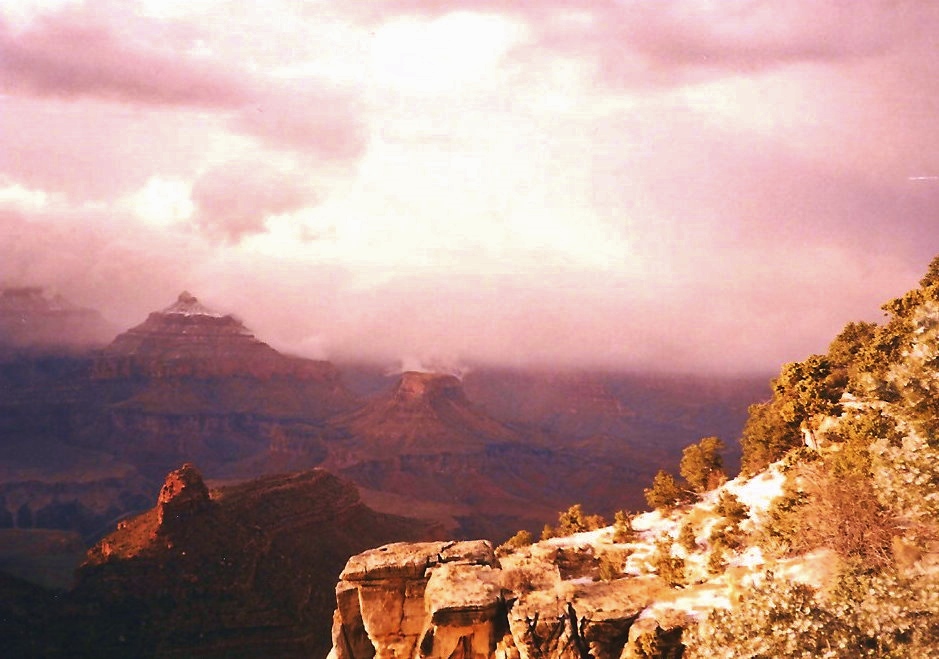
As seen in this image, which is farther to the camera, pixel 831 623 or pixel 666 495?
pixel 666 495

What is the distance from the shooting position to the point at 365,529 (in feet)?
408

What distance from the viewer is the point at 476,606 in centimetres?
3331

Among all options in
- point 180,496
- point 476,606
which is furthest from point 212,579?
point 476,606

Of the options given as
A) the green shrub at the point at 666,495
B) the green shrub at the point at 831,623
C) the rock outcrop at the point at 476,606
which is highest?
the green shrub at the point at 831,623

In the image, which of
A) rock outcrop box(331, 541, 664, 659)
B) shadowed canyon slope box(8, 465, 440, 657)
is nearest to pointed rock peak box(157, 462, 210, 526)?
shadowed canyon slope box(8, 465, 440, 657)

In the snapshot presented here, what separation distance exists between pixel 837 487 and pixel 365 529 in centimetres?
10469

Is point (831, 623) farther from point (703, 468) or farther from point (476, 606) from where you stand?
point (703, 468)

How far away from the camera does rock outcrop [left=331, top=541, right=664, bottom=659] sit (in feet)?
100

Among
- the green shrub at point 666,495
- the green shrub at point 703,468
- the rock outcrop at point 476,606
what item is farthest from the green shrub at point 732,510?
the green shrub at point 703,468

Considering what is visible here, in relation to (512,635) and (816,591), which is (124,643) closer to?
(512,635)

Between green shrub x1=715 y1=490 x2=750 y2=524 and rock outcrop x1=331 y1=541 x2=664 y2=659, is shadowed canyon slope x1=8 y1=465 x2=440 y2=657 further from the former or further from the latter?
green shrub x1=715 y1=490 x2=750 y2=524

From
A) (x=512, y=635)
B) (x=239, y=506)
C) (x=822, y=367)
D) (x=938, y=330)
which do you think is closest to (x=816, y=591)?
(x=938, y=330)

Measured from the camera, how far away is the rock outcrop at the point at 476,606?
3061 cm

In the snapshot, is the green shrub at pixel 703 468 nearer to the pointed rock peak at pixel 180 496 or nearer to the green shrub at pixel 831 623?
the green shrub at pixel 831 623
